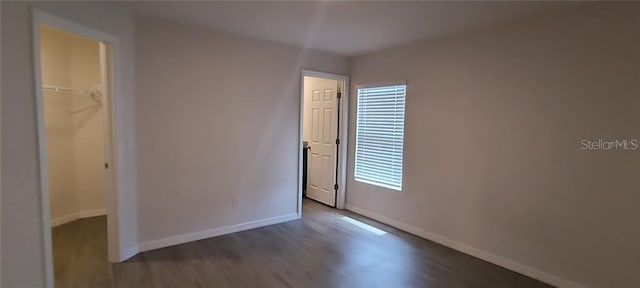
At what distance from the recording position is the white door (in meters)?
4.72

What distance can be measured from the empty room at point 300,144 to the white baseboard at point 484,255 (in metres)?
0.02

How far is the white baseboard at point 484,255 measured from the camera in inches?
104

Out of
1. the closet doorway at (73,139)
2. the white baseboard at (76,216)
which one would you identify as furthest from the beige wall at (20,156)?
the white baseboard at (76,216)

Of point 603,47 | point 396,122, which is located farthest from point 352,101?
point 603,47

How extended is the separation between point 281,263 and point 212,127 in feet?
5.42

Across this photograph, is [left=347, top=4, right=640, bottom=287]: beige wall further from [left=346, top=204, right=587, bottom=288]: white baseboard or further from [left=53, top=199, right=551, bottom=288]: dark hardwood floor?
[left=53, top=199, right=551, bottom=288]: dark hardwood floor

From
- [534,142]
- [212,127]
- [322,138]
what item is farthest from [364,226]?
[212,127]

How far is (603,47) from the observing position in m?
2.34

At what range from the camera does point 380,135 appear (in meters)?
4.15

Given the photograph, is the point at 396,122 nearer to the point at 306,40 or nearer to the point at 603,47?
the point at 306,40

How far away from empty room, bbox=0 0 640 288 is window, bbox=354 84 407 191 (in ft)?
0.10

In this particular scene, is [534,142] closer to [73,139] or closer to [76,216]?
[73,139]

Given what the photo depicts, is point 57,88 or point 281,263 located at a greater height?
point 57,88

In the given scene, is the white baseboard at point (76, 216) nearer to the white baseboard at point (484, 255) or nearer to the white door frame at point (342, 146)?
the white door frame at point (342, 146)
